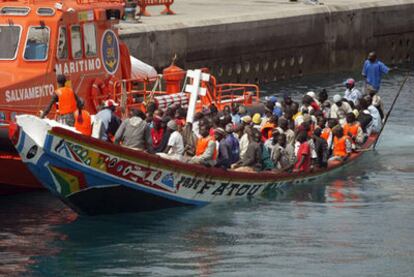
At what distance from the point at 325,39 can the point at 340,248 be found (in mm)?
26126

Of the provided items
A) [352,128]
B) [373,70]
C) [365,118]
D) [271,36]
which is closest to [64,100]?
[352,128]

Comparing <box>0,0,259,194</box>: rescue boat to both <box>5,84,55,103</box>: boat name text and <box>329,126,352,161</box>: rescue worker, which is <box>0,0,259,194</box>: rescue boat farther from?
<box>329,126,352,161</box>: rescue worker

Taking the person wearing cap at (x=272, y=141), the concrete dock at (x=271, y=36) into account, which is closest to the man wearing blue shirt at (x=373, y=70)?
the concrete dock at (x=271, y=36)

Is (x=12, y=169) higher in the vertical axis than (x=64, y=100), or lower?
lower

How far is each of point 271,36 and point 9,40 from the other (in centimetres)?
2079

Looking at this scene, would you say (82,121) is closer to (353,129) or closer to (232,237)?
(232,237)

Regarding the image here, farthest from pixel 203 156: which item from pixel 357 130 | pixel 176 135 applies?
pixel 357 130

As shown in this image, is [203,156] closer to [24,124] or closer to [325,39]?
[24,124]

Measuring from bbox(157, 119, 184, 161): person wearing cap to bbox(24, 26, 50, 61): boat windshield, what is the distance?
8.47 feet

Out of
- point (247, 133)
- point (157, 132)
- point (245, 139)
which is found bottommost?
point (245, 139)

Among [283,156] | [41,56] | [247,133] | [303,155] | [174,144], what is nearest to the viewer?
[174,144]

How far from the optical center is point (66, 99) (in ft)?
75.5

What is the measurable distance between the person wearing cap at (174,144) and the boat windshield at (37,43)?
8.47ft

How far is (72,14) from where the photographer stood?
2450 centimetres
